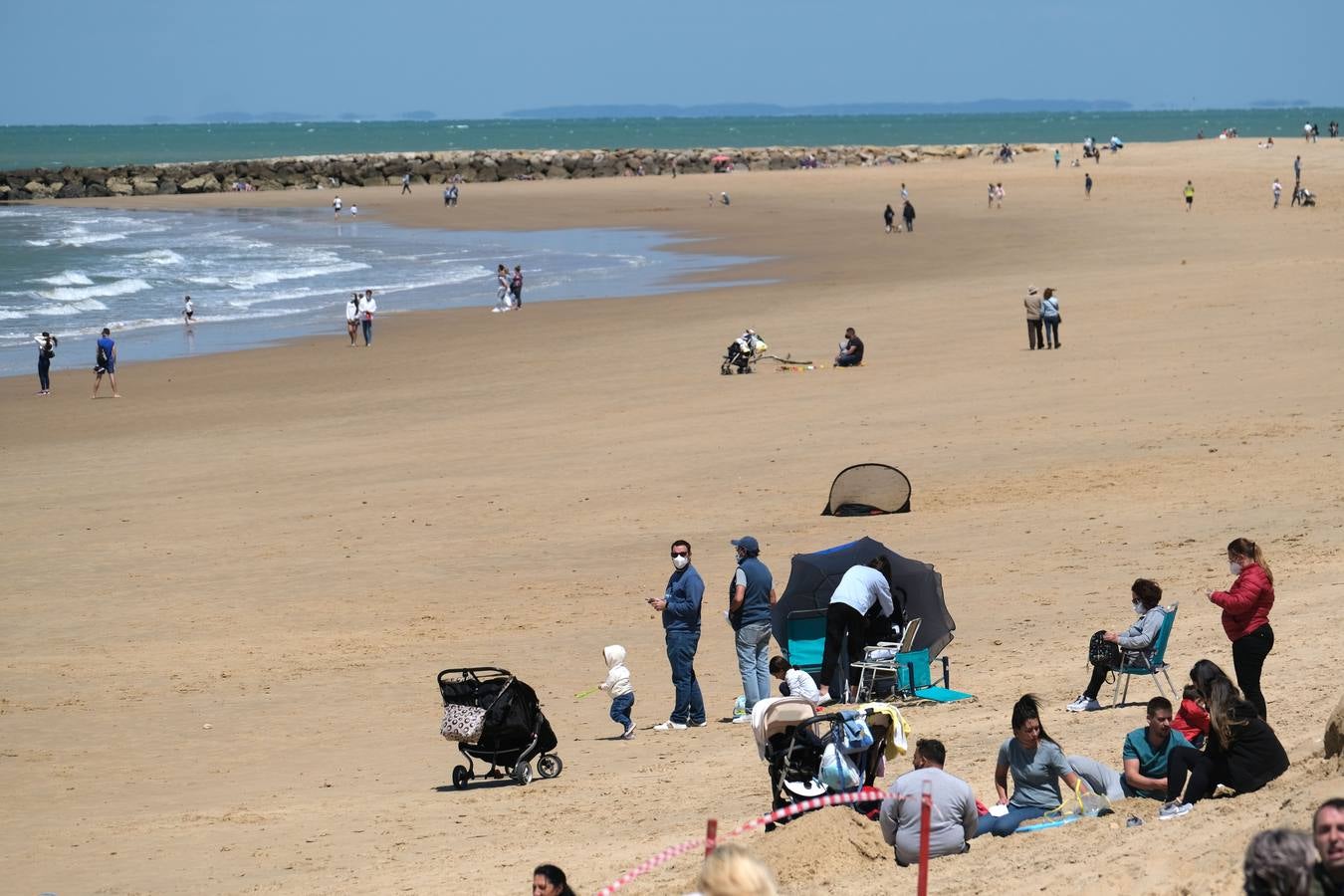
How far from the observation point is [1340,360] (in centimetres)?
2458

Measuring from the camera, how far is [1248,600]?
381 inches

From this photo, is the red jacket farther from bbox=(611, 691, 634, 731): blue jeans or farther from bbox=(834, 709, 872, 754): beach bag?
bbox=(611, 691, 634, 731): blue jeans

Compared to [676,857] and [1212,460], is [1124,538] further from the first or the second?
[676,857]

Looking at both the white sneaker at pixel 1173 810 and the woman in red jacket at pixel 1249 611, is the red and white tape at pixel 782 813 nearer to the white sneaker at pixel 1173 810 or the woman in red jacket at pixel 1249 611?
the white sneaker at pixel 1173 810

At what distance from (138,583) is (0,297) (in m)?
34.0

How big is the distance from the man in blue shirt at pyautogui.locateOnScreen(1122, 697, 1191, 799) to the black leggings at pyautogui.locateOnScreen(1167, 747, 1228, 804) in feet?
1.01

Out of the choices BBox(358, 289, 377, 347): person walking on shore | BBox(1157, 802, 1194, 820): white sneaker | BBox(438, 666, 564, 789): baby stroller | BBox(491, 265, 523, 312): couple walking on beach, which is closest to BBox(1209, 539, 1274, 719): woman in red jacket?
BBox(1157, 802, 1194, 820): white sneaker

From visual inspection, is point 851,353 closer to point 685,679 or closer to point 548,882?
point 685,679

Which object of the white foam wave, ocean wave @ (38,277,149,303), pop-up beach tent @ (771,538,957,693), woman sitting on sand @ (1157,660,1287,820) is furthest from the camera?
the white foam wave

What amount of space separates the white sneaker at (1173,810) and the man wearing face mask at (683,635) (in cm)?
441

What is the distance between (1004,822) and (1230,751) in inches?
46.6

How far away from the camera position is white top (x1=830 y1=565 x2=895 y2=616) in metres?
11.5

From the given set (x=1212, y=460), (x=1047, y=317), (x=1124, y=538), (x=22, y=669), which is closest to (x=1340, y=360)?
(x=1047, y=317)

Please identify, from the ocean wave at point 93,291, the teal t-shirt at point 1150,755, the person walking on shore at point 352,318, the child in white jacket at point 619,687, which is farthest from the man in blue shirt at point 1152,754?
the ocean wave at point 93,291
